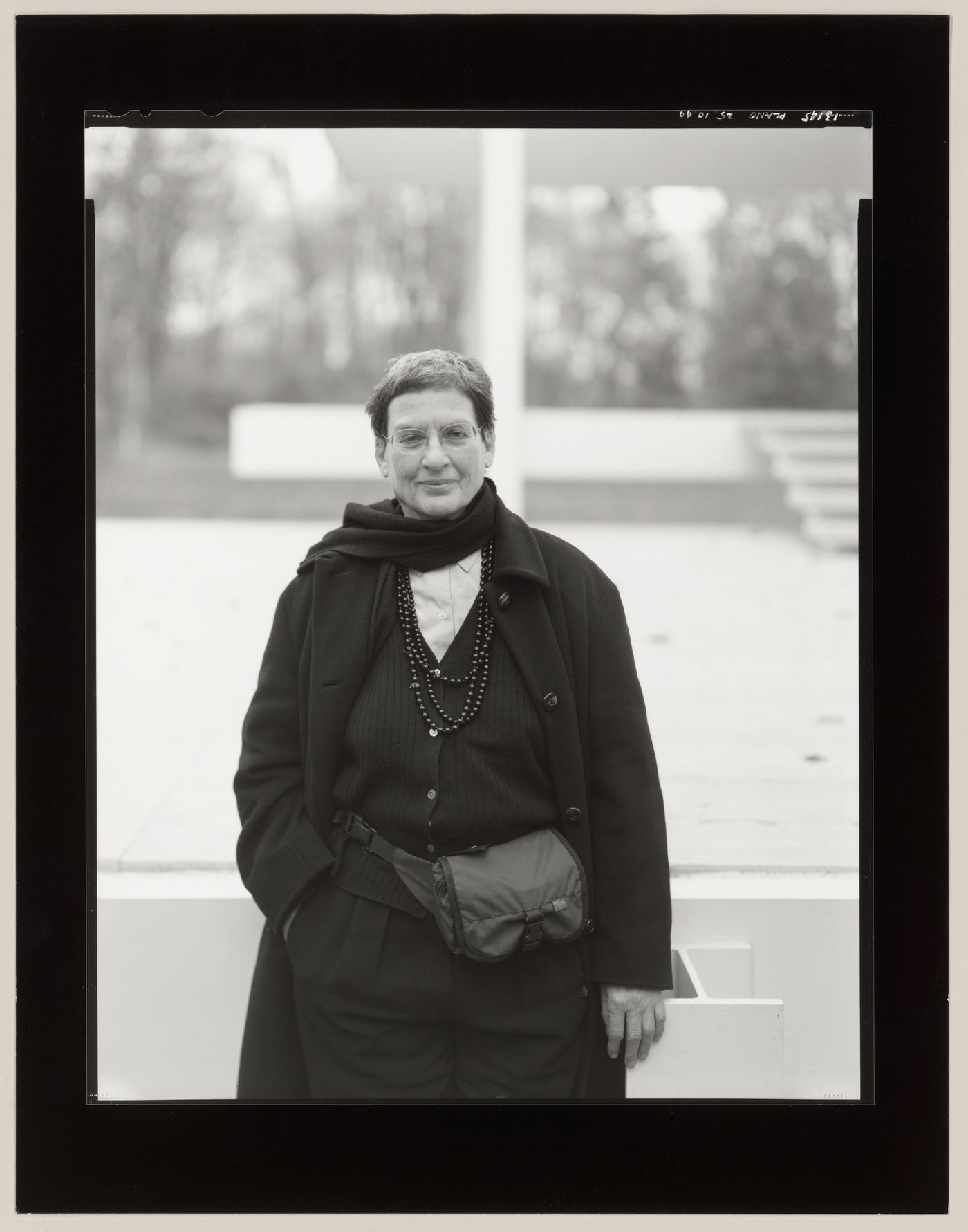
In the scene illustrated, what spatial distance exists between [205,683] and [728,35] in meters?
2.90

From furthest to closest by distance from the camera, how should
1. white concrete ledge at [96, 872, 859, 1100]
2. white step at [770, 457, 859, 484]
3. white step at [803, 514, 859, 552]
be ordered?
white step at [770, 457, 859, 484], white step at [803, 514, 859, 552], white concrete ledge at [96, 872, 859, 1100]

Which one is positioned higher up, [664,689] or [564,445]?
[564,445]

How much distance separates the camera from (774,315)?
62.3 feet

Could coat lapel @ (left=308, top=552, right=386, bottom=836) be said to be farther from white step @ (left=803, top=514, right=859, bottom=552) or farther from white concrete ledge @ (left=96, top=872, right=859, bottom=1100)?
white step @ (left=803, top=514, right=859, bottom=552)

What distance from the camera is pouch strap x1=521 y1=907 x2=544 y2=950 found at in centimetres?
282

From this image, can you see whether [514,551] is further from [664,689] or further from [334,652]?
[664,689]

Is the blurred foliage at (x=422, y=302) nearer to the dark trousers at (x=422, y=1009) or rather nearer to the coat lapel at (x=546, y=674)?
the coat lapel at (x=546, y=674)

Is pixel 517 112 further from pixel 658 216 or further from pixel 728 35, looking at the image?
pixel 658 216

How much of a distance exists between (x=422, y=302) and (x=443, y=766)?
718 inches

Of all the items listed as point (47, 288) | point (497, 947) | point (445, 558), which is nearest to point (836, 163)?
point (445, 558)

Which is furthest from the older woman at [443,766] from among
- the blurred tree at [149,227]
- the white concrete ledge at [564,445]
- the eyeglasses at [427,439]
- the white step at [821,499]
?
the blurred tree at [149,227]

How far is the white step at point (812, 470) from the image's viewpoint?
35.0 feet

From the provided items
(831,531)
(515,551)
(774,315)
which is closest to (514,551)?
(515,551)

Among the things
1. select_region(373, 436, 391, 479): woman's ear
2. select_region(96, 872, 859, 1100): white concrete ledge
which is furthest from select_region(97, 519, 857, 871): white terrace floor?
select_region(373, 436, 391, 479): woman's ear
